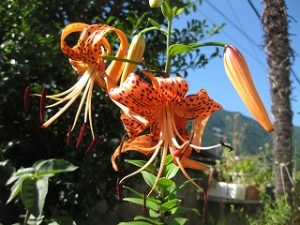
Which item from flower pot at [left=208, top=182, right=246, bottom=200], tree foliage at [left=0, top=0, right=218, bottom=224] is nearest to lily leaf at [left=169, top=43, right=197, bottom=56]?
tree foliage at [left=0, top=0, right=218, bottom=224]

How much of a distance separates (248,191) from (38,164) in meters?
3.25

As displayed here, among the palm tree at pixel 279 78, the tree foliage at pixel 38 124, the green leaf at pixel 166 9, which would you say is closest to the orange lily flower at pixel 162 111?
the green leaf at pixel 166 9

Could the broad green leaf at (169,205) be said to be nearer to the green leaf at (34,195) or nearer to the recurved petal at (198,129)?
the recurved petal at (198,129)

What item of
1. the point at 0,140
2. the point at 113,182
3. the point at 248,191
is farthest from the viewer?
the point at 248,191

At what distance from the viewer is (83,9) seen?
2.41m

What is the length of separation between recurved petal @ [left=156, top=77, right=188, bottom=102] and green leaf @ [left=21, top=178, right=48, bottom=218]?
1.32 feet

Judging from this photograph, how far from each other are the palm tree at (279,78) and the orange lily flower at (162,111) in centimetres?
278

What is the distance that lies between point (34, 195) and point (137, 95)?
407mm

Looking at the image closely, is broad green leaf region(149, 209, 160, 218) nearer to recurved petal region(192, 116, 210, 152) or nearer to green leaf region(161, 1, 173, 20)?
recurved petal region(192, 116, 210, 152)

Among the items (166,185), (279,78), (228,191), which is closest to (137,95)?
(166,185)

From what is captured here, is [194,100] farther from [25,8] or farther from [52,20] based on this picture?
[52,20]

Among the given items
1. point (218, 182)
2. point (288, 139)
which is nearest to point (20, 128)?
point (288, 139)

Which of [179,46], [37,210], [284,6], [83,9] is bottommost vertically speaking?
[37,210]

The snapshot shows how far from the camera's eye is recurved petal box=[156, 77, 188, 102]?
2.72 feet
